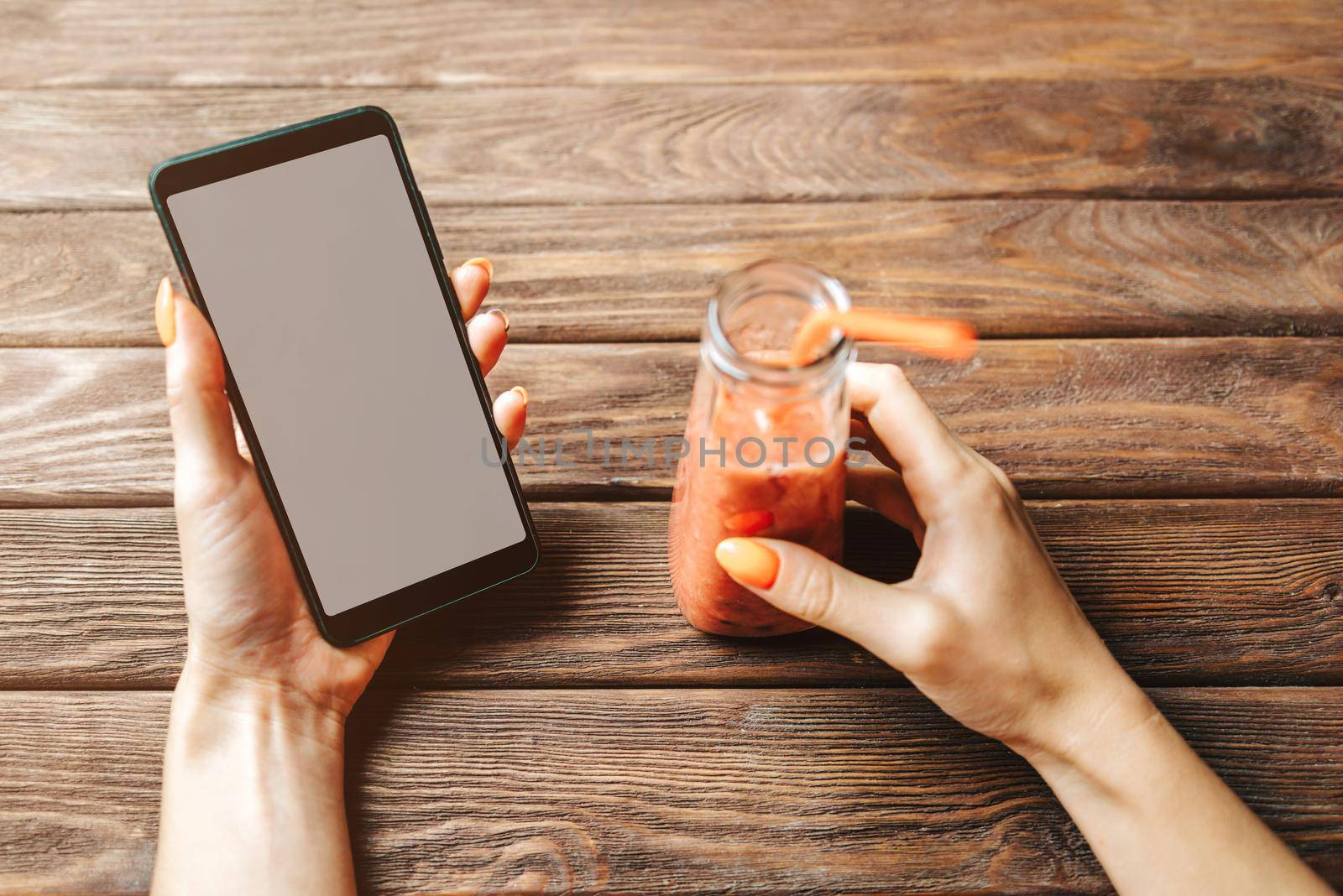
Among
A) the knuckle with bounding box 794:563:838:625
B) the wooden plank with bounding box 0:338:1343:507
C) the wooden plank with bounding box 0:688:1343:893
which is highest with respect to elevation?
the knuckle with bounding box 794:563:838:625

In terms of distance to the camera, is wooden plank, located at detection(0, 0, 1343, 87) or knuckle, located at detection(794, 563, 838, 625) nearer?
knuckle, located at detection(794, 563, 838, 625)

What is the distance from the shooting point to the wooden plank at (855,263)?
0.90 meters

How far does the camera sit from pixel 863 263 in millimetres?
925

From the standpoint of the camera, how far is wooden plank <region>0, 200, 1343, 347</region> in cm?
90

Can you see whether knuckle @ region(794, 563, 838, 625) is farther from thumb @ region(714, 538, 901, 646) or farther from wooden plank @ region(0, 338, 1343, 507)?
wooden plank @ region(0, 338, 1343, 507)

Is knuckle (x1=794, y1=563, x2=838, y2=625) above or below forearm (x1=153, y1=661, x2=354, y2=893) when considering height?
above

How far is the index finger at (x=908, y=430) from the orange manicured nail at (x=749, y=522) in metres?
0.13

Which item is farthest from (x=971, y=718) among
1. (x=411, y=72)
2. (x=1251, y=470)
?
(x=411, y=72)

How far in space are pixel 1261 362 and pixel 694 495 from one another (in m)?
0.62

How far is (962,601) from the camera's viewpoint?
2.15ft

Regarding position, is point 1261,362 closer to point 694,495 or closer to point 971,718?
point 971,718

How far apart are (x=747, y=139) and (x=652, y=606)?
51 cm

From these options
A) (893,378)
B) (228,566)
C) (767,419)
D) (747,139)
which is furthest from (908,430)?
(228,566)

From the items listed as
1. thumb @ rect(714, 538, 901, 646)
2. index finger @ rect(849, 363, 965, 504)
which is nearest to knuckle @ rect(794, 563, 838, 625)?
thumb @ rect(714, 538, 901, 646)
